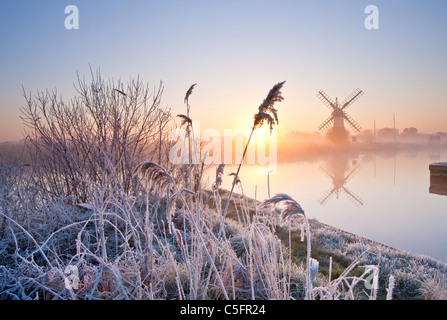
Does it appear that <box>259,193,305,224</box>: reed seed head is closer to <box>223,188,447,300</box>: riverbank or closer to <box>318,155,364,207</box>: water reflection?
<box>223,188,447,300</box>: riverbank

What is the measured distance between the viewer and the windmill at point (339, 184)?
46.5ft

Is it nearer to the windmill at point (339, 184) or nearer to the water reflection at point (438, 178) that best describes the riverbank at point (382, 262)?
the windmill at point (339, 184)

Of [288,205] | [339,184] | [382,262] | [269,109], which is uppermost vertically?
[269,109]

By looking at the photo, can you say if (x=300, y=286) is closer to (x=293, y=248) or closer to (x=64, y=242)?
(x=293, y=248)

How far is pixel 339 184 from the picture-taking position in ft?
66.6

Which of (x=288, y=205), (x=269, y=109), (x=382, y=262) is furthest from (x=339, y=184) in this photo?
(x=288, y=205)

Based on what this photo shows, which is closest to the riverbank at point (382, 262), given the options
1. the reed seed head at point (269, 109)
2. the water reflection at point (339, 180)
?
the reed seed head at point (269, 109)

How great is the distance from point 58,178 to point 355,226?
7141 mm

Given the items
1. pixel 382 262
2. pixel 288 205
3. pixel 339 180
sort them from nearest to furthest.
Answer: pixel 288 205 < pixel 382 262 < pixel 339 180

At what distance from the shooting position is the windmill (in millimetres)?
14167

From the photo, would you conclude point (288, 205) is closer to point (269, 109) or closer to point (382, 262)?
point (269, 109)

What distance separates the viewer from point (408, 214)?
8828 mm
